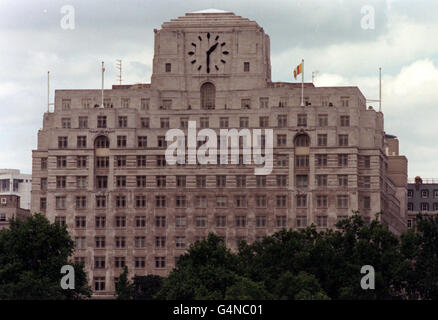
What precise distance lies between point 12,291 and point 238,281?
33.1m

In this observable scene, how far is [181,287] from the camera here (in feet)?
618
